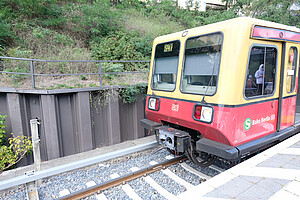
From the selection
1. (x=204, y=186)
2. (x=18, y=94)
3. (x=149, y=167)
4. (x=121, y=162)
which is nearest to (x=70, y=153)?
(x=121, y=162)

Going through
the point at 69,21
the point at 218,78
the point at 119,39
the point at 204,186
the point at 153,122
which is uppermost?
the point at 69,21

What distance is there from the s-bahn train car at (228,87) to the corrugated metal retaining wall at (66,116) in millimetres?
1864

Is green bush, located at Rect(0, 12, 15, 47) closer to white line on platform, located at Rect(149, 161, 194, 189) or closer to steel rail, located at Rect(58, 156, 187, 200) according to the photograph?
steel rail, located at Rect(58, 156, 187, 200)

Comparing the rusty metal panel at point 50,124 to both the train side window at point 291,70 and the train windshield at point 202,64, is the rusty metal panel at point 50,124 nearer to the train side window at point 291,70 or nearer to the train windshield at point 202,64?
the train windshield at point 202,64

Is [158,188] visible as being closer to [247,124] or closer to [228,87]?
[247,124]

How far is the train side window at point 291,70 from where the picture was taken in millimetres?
4024

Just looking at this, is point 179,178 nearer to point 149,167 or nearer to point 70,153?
point 149,167

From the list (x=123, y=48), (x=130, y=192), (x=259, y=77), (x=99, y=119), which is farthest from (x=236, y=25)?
(x=123, y=48)

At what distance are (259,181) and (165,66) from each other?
8.99 ft

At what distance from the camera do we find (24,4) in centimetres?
877

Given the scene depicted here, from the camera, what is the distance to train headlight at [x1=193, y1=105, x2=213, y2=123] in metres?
3.36

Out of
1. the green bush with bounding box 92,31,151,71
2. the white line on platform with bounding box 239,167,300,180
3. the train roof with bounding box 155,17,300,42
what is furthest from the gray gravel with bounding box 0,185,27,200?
the green bush with bounding box 92,31,151,71

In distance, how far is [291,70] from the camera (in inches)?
162

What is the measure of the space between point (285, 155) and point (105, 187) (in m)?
3.28
